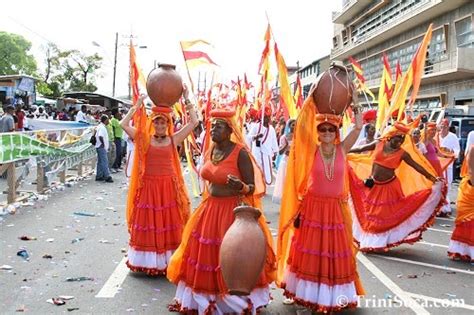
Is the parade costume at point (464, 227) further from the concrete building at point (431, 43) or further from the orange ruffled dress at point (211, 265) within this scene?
the concrete building at point (431, 43)

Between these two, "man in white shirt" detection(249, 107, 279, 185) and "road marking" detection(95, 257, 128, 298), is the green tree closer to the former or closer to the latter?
"man in white shirt" detection(249, 107, 279, 185)

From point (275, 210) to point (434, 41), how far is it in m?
24.3

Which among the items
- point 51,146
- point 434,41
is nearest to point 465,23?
point 434,41

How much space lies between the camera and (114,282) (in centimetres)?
592

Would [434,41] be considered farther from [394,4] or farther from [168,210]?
[168,210]

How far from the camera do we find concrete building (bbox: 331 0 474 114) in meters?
27.3

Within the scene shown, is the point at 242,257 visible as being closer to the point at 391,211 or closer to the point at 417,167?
the point at 391,211

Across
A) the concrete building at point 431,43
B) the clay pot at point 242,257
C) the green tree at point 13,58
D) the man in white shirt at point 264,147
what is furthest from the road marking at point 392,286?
the green tree at point 13,58

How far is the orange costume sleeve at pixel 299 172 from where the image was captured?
514 cm

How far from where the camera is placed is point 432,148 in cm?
1048

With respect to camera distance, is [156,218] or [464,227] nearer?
[156,218]

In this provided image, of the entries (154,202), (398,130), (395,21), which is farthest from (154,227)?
(395,21)

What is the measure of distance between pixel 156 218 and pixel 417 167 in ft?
11.4

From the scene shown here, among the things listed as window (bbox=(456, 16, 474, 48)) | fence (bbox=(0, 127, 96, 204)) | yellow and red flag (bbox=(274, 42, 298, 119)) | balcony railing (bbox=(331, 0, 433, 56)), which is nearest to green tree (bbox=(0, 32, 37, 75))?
balcony railing (bbox=(331, 0, 433, 56))
